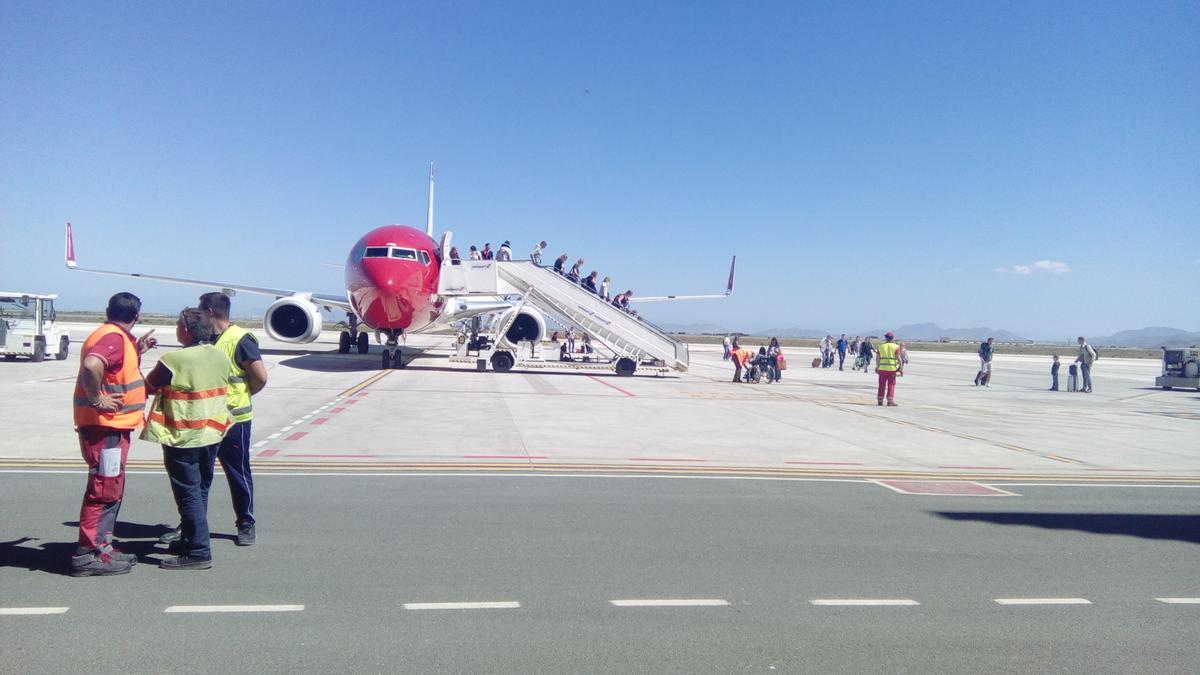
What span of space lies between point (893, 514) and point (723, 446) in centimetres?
464

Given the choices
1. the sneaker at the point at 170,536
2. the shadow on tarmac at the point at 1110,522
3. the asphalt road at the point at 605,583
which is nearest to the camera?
the asphalt road at the point at 605,583

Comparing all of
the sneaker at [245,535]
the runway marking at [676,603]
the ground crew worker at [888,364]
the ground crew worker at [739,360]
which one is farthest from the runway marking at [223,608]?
the ground crew worker at [739,360]

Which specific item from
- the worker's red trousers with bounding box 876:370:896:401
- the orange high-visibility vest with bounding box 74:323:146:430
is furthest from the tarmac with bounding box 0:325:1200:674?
the worker's red trousers with bounding box 876:370:896:401

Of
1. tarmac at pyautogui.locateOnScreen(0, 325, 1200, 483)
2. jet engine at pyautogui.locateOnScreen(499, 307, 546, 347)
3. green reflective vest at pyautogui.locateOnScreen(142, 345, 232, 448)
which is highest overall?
jet engine at pyautogui.locateOnScreen(499, 307, 546, 347)

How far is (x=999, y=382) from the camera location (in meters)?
34.2

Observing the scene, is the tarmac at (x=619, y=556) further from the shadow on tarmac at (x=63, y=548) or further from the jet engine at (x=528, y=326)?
the jet engine at (x=528, y=326)

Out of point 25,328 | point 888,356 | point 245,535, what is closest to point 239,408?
point 245,535

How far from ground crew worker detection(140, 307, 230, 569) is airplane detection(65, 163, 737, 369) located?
17745mm

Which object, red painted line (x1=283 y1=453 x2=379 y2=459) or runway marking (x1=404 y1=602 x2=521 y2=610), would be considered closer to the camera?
runway marking (x1=404 y1=602 x2=521 y2=610)

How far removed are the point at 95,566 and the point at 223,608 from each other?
1203 mm

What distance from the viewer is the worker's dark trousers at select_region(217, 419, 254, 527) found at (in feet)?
21.1

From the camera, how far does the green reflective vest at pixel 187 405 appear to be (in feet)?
19.0

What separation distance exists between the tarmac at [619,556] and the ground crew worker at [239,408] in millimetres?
→ 247

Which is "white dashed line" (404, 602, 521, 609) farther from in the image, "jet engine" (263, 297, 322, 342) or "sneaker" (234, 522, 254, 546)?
"jet engine" (263, 297, 322, 342)
